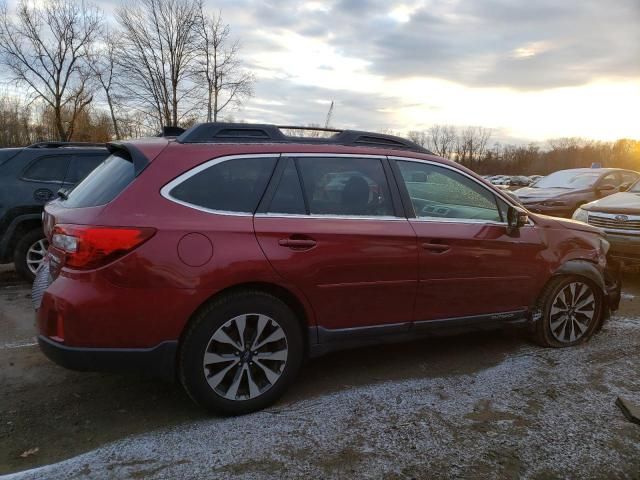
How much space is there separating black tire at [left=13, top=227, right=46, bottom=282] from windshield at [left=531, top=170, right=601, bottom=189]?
427 inches

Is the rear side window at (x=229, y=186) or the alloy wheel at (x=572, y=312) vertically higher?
the rear side window at (x=229, y=186)

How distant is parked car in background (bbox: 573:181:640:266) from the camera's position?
Answer: 6738 millimetres

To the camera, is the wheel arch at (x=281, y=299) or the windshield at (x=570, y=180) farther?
the windshield at (x=570, y=180)

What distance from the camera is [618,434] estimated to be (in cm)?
306

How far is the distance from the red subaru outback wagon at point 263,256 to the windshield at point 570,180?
8705 mm

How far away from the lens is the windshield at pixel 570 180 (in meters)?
11.7

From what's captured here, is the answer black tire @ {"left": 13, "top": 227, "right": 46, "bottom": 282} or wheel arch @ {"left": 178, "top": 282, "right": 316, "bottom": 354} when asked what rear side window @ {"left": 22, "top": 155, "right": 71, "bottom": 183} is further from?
wheel arch @ {"left": 178, "top": 282, "right": 316, "bottom": 354}

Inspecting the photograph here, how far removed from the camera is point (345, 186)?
3.51m

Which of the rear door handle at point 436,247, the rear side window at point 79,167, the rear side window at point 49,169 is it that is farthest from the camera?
the rear side window at point 79,167

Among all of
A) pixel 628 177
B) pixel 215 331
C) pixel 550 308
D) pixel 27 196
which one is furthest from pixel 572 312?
pixel 628 177

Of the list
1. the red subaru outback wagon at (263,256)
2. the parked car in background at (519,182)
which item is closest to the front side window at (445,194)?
the red subaru outback wagon at (263,256)

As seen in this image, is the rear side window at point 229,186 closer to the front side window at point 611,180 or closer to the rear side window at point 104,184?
the rear side window at point 104,184

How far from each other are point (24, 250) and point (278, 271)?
4609mm

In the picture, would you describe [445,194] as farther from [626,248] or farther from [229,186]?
[626,248]
